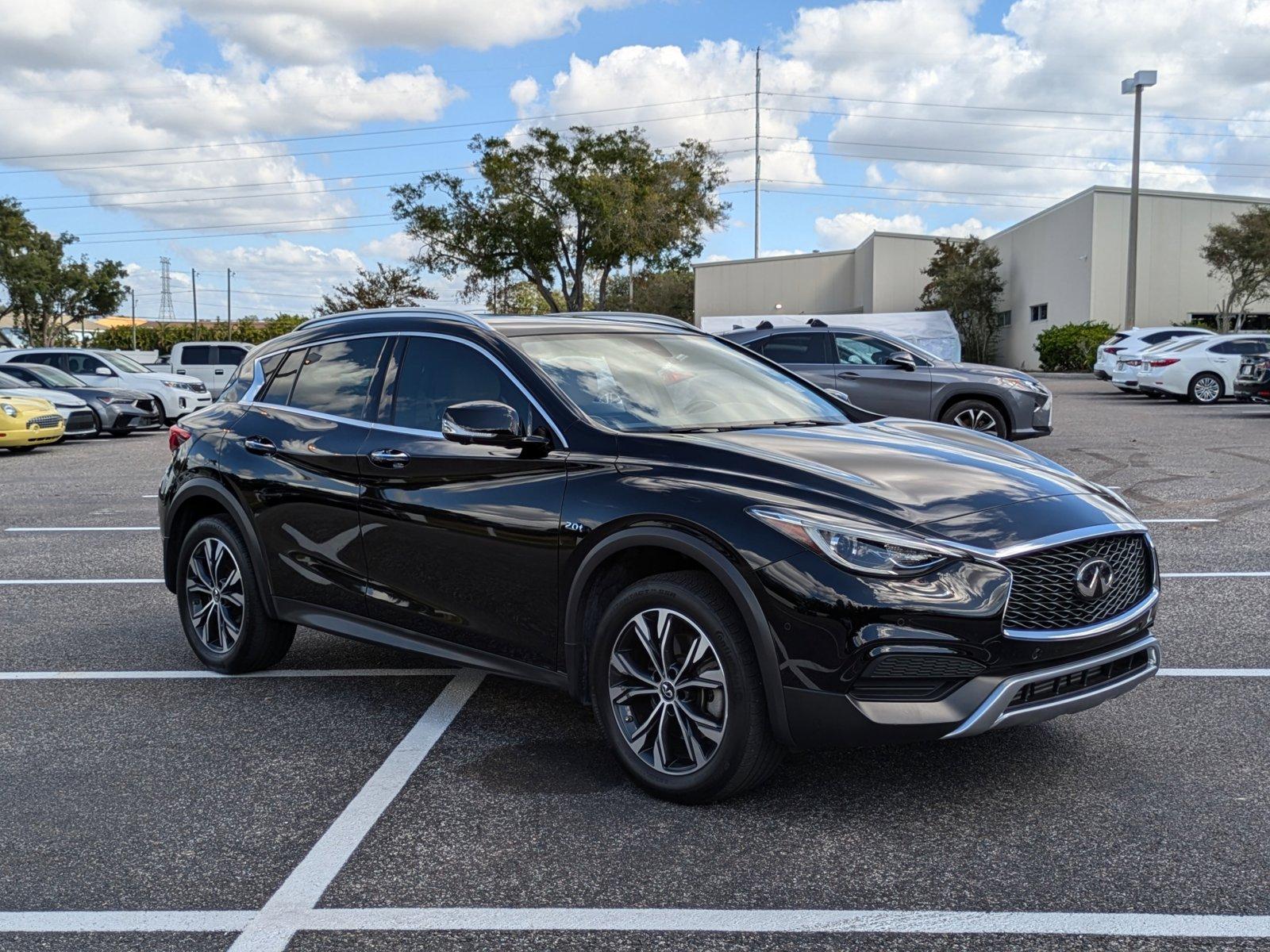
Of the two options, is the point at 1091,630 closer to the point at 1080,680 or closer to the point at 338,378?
the point at 1080,680

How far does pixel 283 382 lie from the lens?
6.04 meters

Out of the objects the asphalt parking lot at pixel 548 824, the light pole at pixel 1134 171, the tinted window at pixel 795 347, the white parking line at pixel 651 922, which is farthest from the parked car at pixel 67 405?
the light pole at pixel 1134 171

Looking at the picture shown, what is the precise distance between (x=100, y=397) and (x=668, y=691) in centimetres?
2068

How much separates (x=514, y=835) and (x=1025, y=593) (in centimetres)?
174

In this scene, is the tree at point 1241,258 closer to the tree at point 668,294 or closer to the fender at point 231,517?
the fender at point 231,517

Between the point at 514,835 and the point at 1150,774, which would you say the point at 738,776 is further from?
the point at 1150,774

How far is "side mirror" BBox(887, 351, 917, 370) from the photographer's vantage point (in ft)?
49.1

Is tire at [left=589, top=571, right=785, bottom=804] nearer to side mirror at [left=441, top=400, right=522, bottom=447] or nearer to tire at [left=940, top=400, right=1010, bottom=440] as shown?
side mirror at [left=441, top=400, right=522, bottom=447]

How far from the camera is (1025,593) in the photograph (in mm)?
3889

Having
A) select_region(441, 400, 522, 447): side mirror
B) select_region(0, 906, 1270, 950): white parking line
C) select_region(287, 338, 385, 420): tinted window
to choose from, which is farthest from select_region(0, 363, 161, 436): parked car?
select_region(0, 906, 1270, 950): white parking line

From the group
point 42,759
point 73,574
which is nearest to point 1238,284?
point 73,574

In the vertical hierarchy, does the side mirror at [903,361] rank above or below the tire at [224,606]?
above

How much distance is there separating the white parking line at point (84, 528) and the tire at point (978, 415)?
9.01m

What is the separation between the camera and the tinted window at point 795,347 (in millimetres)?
16406
